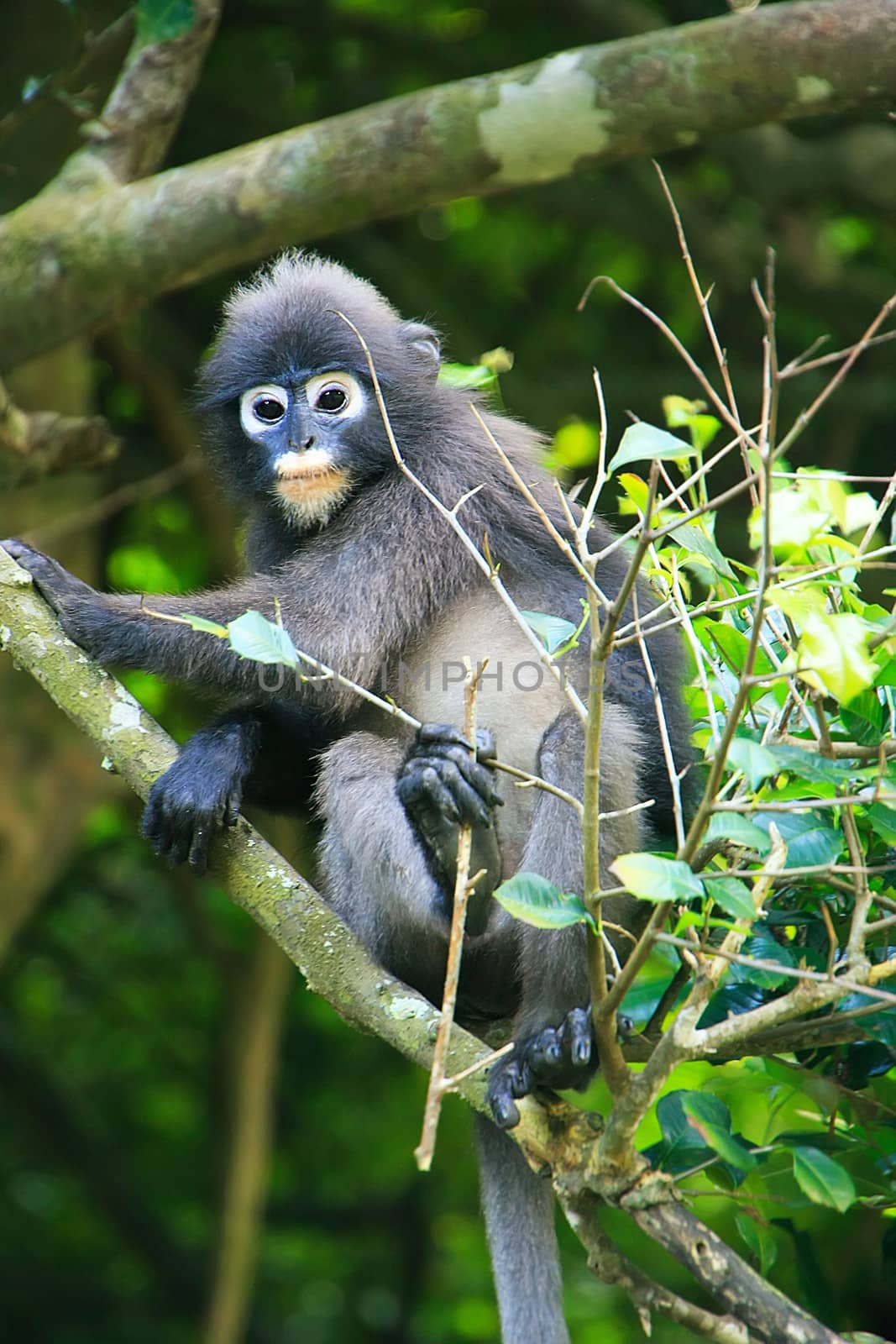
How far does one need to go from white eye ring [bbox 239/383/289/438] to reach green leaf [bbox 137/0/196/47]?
1049mm

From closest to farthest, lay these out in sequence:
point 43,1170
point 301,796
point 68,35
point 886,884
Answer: point 886,884 < point 301,796 < point 68,35 < point 43,1170

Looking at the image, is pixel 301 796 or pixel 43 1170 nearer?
pixel 301 796

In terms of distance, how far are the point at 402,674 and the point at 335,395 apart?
73cm

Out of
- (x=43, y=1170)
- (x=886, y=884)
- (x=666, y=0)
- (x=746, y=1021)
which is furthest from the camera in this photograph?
(x=43, y=1170)

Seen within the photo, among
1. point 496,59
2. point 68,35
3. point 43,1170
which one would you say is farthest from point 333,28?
point 43,1170

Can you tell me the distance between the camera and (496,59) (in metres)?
6.59

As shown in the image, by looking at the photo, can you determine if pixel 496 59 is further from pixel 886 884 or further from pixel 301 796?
pixel 886 884

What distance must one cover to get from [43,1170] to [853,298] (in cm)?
600

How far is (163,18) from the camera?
12.8ft

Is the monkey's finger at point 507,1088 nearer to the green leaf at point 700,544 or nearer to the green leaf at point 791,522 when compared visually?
the green leaf at point 700,544

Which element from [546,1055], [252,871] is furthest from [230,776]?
[546,1055]

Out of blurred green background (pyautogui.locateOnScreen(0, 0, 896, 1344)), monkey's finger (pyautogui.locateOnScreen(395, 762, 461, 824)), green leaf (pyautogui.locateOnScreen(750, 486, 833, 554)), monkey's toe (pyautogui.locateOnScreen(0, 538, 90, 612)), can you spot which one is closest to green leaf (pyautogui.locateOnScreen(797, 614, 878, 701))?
green leaf (pyautogui.locateOnScreen(750, 486, 833, 554))

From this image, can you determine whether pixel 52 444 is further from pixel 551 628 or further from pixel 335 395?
pixel 551 628

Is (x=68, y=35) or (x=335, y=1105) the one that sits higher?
(x=68, y=35)
